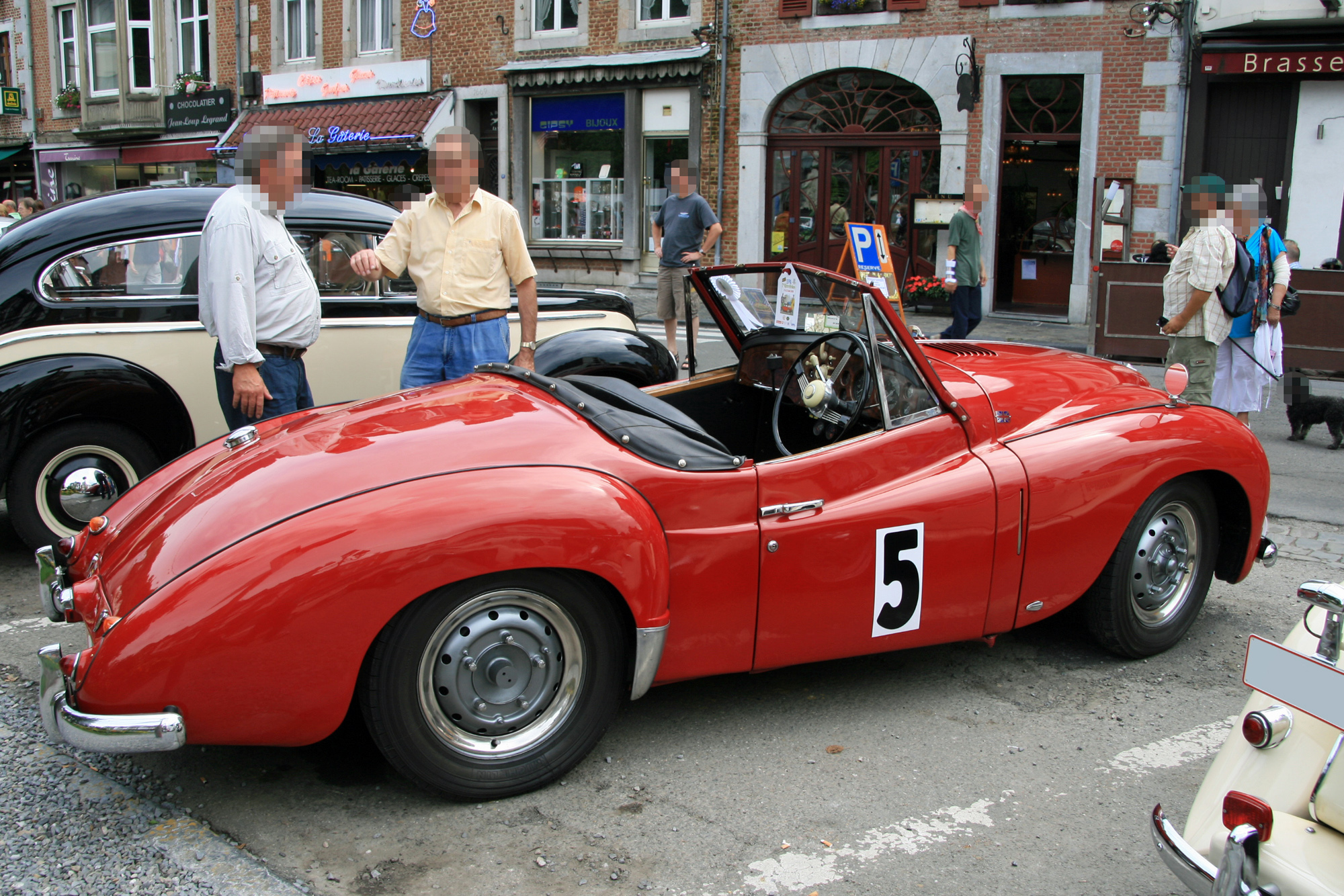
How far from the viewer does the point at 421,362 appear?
16.3ft

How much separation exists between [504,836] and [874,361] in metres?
1.88

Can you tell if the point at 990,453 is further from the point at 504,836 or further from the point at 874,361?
the point at 504,836

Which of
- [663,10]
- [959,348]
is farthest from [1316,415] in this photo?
[663,10]

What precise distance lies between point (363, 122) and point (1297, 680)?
72.9 ft

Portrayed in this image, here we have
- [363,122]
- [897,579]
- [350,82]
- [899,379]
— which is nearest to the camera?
[897,579]

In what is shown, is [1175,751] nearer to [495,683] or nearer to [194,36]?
[495,683]

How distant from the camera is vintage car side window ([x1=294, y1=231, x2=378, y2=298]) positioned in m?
5.64

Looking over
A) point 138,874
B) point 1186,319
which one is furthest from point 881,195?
point 138,874

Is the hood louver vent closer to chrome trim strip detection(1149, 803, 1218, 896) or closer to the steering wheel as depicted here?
the steering wheel

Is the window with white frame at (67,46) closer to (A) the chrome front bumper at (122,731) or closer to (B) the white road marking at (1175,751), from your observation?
(A) the chrome front bumper at (122,731)

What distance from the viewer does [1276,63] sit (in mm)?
14281

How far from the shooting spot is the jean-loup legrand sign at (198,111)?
81.2 feet

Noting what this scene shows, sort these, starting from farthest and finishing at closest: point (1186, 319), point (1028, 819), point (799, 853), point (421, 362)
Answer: point (1186, 319), point (421, 362), point (1028, 819), point (799, 853)

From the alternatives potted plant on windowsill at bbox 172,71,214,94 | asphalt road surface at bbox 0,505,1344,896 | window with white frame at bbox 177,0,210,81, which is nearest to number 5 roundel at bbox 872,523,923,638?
asphalt road surface at bbox 0,505,1344,896
